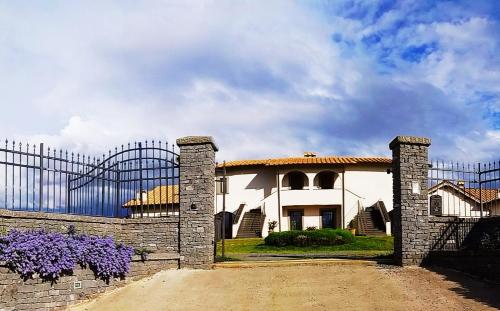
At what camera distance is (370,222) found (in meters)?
35.0

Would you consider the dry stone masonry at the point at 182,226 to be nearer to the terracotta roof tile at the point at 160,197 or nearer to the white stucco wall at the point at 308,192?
the terracotta roof tile at the point at 160,197

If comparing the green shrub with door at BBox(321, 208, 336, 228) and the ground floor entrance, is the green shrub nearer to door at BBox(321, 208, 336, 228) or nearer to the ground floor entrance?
the ground floor entrance

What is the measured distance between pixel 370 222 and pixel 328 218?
149 inches

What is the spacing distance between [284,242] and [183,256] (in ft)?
41.9

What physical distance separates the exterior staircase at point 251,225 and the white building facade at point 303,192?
68mm

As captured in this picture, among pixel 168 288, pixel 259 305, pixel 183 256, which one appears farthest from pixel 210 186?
pixel 259 305

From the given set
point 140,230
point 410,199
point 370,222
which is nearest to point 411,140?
point 410,199

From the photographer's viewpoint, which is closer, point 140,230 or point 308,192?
point 140,230

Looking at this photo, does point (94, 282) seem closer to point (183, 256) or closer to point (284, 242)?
point (183, 256)

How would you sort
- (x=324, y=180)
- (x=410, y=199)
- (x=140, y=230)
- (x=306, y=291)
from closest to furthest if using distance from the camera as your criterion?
(x=306, y=291)
(x=410, y=199)
(x=140, y=230)
(x=324, y=180)

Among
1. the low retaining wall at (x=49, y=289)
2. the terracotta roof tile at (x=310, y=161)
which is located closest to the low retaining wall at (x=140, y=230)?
the low retaining wall at (x=49, y=289)

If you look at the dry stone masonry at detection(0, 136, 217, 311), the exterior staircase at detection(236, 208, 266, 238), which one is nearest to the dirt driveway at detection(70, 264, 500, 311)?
the dry stone masonry at detection(0, 136, 217, 311)

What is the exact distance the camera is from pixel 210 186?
14.4 metres

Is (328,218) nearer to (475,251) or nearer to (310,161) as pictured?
(310,161)
